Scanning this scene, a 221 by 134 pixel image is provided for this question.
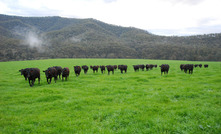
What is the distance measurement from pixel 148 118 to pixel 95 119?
7.64ft

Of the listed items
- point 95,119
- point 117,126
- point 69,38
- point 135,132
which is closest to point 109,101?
point 95,119

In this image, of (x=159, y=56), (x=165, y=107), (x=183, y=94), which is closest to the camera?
(x=165, y=107)

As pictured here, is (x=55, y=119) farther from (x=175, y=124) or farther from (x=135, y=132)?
(x=175, y=124)

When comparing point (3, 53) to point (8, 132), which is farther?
point (3, 53)

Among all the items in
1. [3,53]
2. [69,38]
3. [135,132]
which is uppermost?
[69,38]

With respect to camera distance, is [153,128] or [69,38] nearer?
[153,128]

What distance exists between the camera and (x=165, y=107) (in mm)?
6996

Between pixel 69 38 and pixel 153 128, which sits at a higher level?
pixel 69 38

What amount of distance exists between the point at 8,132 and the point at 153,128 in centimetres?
545

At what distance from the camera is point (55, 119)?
595 cm

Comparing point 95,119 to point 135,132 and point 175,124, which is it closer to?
point 135,132

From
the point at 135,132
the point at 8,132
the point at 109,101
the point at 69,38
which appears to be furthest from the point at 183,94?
the point at 69,38

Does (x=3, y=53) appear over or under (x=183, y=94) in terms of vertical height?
over

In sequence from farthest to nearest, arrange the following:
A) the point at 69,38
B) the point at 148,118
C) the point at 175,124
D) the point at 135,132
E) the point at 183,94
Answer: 1. the point at 69,38
2. the point at 183,94
3. the point at 148,118
4. the point at 175,124
5. the point at 135,132
